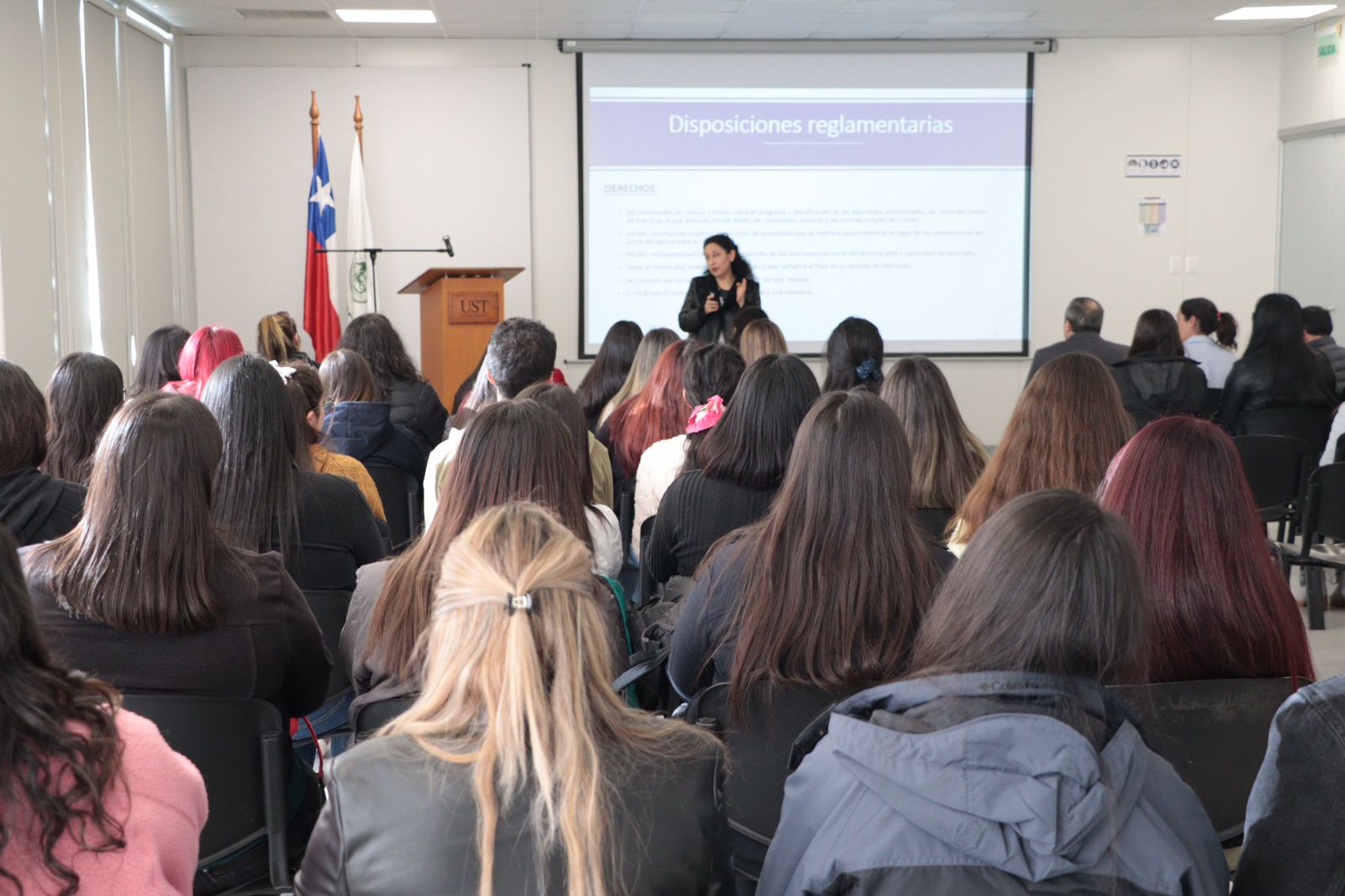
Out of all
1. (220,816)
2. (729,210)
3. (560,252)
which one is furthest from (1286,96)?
(220,816)

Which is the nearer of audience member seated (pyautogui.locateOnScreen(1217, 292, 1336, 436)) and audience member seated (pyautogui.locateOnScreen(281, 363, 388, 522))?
audience member seated (pyautogui.locateOnScreen(281, 363, 388, 522))

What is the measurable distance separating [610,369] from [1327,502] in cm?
288

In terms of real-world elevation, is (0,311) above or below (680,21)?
below

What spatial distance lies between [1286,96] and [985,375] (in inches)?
124

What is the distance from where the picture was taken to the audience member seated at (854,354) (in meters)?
4.84

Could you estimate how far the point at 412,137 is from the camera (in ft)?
29.4

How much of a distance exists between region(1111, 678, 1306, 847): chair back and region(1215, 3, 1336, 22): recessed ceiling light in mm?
7919

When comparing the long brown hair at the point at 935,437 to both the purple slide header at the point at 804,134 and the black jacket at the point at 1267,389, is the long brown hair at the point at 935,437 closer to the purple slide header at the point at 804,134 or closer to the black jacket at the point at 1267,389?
the black jacket at the point at 1267,389

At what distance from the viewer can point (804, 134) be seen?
912 cm

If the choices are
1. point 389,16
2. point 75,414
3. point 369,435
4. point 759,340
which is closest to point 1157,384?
point 759,340

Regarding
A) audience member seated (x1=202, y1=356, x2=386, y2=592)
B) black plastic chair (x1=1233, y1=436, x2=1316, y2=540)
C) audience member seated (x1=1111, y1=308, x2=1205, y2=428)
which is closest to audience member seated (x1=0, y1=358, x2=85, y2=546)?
audience member seated (x1=202, y1=356, x2=386, y2=592)

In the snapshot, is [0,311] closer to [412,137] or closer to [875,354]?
[412,137]

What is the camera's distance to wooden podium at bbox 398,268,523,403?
666 cm

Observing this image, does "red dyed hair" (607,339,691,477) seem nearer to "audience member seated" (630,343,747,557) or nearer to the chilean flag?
"audience member seated" (630,343,747,557)
